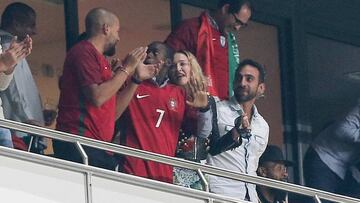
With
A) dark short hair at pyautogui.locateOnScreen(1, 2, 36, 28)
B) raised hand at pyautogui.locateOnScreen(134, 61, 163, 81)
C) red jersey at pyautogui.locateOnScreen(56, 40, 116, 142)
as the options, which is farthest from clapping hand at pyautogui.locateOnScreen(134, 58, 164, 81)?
dark short hair at pyautogui.locateOnScreen(1, 2, 36, 28)

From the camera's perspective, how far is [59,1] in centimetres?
1332

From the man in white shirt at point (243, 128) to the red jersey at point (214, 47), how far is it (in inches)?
5.7

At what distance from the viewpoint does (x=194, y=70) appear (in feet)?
44.4

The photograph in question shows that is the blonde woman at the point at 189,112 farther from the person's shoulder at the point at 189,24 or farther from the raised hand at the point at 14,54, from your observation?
the raised hand at the point at 14,54

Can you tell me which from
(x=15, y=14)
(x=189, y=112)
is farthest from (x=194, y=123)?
(x=15, y=14)

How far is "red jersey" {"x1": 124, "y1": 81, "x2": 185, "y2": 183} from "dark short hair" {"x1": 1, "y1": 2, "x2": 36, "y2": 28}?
1285 mm

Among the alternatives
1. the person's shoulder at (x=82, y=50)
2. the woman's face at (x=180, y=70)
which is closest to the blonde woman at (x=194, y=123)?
the woman's face at (x=180, y=70)

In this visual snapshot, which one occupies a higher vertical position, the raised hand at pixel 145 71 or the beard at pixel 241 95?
the raised hand at pixel 145 71

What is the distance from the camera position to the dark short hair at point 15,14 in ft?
39.7

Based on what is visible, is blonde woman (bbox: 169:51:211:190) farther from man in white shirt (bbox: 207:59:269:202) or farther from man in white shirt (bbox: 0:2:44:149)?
man in white shirt (bbox: 0:2:44:149)

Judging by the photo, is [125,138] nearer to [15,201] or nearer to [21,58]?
[21,58]

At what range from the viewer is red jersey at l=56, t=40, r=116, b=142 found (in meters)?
12.2

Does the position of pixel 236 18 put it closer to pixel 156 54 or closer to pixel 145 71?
pixel 156 54

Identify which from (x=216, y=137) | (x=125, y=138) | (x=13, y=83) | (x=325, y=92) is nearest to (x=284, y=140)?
(x=325, y=92)
